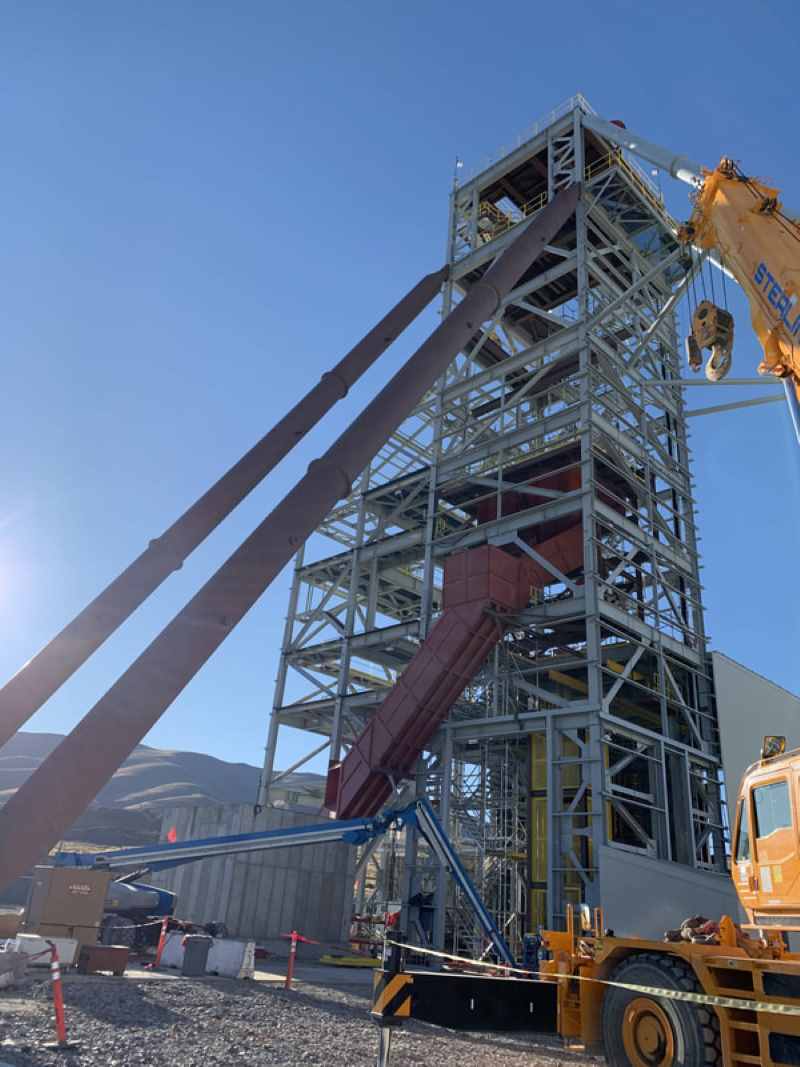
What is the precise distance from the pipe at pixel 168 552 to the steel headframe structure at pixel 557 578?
12.0 m

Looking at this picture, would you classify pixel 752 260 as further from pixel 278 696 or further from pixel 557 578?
pixel 278 696

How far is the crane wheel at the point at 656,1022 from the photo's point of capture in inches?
305

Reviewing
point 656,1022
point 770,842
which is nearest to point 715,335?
point 770,842

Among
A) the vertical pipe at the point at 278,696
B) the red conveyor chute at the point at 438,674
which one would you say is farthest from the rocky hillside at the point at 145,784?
the red conveyor chute at the point at 438,674

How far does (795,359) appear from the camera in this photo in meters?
10.6

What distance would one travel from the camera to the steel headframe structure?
2261cm

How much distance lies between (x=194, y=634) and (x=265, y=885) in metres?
19.7

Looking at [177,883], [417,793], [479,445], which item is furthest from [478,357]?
[177,883]

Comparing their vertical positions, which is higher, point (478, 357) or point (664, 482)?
Result: point (478, 357)

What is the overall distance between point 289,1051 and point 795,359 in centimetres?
1067

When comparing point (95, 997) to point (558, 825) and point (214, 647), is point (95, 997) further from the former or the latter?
point (558, 825)

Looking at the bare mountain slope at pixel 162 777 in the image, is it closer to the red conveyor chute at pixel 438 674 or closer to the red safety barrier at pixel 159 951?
the red conveyor chute at pixel 438 674

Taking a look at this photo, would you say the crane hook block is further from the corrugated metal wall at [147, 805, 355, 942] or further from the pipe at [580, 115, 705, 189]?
the corrugated metal wall at [147, 805, 355, 942]

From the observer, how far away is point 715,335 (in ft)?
44.4
